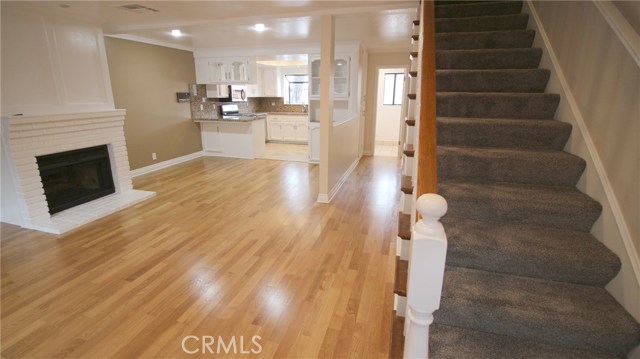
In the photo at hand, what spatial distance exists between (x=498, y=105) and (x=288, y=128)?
275 inches

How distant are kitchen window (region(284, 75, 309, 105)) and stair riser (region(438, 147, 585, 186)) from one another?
747 centimetres

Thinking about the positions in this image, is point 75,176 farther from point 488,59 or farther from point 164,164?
point 488,59

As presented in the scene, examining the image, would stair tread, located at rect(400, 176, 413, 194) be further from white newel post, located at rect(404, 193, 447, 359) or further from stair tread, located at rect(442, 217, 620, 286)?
white newel post, located at rect(404, 193, 447, 359)

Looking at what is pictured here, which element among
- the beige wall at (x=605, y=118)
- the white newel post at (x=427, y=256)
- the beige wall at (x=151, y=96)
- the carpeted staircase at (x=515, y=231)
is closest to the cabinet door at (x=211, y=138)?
the beige wall at (x=151, y=96)

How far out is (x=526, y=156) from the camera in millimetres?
1750

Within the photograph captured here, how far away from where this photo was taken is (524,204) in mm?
1582

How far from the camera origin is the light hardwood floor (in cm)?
189

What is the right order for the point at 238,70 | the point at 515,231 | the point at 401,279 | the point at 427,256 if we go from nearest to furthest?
the point at 427,256
the point at 401,279
the point at 515,231
the point at 238,70

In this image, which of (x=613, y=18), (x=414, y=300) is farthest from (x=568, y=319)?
(x=613, y=18)

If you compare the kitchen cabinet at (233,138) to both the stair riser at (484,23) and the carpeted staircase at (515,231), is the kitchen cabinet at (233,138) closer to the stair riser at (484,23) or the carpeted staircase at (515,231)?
the stair riser at (484,23)

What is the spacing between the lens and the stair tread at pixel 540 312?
1165mm

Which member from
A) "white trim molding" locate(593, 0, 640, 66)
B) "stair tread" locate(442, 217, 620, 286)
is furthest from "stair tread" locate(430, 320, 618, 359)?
"white trim molding" locate(593, 0, 640, 66)

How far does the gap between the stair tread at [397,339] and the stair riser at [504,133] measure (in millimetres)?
1195

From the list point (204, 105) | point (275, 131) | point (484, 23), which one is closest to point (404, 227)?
point (484, 23)
